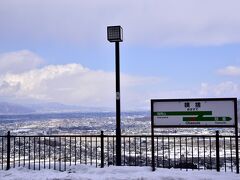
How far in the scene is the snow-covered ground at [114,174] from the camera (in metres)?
10.1

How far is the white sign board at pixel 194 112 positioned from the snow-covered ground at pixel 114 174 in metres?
1.33

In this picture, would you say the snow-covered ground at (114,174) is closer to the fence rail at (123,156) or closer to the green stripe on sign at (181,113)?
the fence rail at (123,156)

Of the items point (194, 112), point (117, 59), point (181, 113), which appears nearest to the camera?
point (194, 112)

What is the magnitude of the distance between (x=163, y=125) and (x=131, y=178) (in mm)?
2024

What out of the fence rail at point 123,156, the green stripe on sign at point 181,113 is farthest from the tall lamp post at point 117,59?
the green stripe on sign at point 181,113

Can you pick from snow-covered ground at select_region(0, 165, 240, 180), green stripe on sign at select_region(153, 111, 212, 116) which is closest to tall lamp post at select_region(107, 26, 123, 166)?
snow-covered ground at select_region(0, 165, 240, 180)

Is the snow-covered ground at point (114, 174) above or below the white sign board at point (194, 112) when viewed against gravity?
below

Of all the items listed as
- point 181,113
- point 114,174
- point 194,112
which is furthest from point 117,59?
point 114,174

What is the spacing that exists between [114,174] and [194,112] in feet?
9.19

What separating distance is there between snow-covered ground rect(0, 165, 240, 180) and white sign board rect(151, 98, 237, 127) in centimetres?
133

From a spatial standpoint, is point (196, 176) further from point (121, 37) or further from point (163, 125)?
point (121, 37)

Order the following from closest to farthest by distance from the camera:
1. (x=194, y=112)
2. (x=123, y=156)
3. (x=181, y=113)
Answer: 1. (x=194, y=112)
2. (x=181, y=113)
3. (x=123, y=156)

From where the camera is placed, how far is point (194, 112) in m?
11.2

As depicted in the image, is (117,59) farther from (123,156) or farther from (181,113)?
(123,156)
